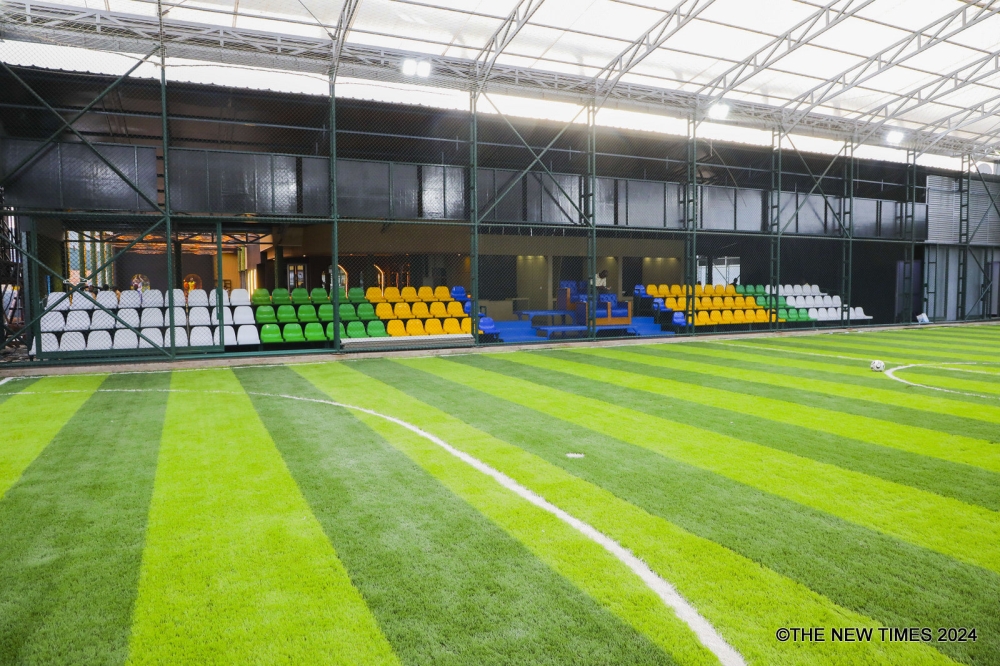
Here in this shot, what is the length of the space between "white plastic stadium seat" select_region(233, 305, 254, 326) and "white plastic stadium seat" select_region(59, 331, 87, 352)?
314 centimetres

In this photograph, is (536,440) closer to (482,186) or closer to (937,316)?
(482,186)

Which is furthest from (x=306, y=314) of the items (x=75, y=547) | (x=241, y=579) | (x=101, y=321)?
(x=241, y=579)

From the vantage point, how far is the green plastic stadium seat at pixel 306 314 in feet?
54.2

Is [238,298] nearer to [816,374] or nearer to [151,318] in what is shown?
[151,318]

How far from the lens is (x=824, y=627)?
123 inches

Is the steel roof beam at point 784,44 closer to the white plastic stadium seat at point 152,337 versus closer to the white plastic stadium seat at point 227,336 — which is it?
the white plastic stadium seat at point 227,336

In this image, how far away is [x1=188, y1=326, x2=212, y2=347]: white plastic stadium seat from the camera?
14.0m

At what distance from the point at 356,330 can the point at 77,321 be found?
6.20 meters

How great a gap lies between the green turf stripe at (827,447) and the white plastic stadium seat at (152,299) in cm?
1060

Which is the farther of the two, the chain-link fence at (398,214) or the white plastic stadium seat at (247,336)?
the white plastic stadium seat at (247,336)

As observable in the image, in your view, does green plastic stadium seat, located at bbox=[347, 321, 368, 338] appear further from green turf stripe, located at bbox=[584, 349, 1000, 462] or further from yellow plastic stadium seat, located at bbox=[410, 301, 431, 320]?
green turf stripe, located at bbox=[584, 349, 1000, 462]

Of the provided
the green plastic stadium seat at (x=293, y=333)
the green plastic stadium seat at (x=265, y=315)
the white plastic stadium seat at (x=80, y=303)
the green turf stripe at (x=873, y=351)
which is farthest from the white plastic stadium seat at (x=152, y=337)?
the green turf stripe at (x=873, y=351)

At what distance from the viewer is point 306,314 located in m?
16.6

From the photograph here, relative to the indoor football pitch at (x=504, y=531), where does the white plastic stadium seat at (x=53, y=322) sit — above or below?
→ above
